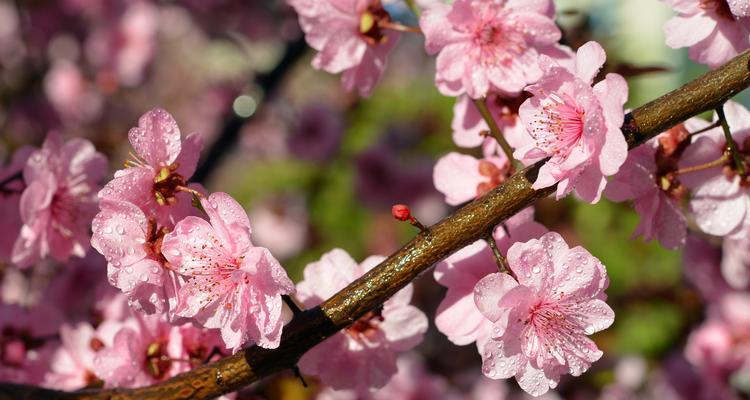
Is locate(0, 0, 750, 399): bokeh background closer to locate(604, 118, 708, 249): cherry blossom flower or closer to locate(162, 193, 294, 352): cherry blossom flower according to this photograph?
locate(604, 118, 708, 249): cherry blossom flower

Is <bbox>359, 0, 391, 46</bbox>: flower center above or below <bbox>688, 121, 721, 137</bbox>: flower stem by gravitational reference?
above

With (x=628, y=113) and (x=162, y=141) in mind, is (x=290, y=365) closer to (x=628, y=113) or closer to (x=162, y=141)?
(x=162, y=141)

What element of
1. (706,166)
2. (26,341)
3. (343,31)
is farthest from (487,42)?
(26,341)

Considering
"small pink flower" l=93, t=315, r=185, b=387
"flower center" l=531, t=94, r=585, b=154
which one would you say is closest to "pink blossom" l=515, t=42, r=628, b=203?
"flower center" l=531, t=94, r=585, b=154

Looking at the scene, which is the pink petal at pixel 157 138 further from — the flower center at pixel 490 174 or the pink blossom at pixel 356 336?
the flower center at pixel 490 174

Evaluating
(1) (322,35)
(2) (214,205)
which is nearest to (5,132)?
(1) (322,35)

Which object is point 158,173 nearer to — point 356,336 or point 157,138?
point 157,138
